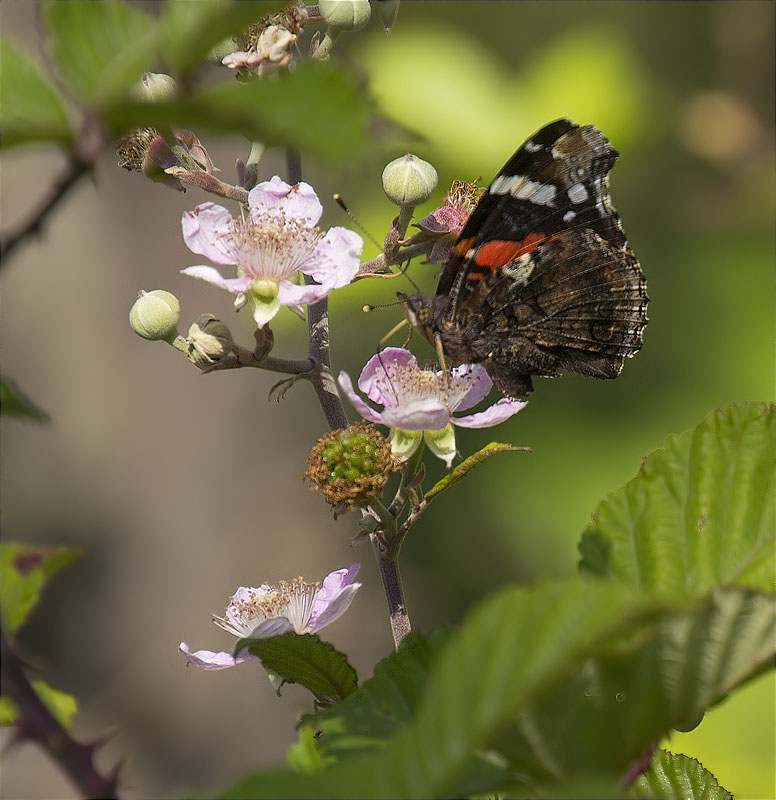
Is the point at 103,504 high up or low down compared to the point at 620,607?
down

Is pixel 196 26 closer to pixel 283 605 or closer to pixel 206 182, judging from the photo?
pixel 206 182

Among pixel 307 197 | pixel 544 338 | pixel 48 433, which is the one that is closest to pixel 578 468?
pixel 544 338

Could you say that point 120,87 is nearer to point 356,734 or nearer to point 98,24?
point 98,24

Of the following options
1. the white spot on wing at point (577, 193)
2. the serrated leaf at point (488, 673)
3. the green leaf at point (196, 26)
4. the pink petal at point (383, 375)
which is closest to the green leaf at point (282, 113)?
the green leaf at point (196, 26)

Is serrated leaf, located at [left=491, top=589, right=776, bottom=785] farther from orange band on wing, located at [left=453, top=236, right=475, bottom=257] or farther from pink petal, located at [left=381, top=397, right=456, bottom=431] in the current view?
orange band on wing, located at [left=453, top=236, right=475, bottom=257]

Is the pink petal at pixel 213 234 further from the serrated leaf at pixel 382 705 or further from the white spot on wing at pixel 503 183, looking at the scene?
the serrated leaf at pixel 382 705
